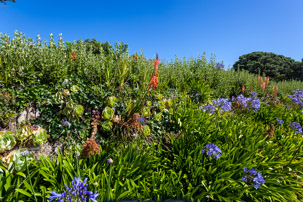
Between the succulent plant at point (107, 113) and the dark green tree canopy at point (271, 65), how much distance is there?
32.0m

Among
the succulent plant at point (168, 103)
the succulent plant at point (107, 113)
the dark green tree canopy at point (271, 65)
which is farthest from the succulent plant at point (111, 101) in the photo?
the dark green tree canopy at point (271, 65)

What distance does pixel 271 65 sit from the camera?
2870 centimetres

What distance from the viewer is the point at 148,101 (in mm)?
3865

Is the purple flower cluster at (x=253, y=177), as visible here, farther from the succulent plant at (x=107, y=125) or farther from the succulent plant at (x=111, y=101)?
the succulent plant at (x=111, y=101)

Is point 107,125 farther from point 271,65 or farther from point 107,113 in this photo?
point 271,65

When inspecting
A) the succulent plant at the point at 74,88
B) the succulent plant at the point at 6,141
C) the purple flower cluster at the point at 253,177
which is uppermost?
the succulent plant at the point at 74,88

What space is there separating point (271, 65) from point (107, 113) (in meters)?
34.7

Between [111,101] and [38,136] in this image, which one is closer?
[38,136]

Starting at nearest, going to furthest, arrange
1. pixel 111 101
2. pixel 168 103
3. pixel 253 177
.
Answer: pixel 253 177, pixel 111 101, pixel 168 103

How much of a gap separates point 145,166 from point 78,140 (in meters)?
1.36

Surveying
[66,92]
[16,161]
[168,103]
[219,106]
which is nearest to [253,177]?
[219,106]

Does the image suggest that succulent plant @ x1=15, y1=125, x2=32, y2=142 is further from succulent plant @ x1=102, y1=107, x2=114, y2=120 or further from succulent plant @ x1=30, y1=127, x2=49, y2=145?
succulent plant @ x1=102, y1=107, x2=114, y2=120

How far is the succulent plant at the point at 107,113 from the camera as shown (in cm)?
314

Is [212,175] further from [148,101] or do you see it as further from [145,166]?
[148,101]
